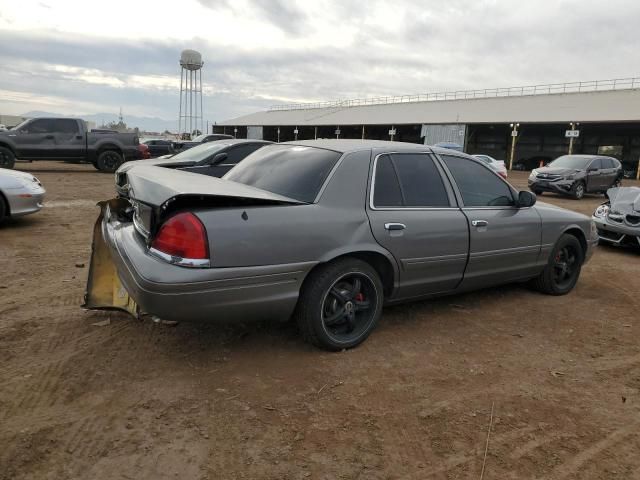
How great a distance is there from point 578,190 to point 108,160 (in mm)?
16831

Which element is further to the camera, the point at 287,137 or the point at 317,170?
the point at 287,137

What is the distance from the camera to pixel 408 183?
3918mm

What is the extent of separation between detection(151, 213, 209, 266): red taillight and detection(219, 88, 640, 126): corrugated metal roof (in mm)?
33810

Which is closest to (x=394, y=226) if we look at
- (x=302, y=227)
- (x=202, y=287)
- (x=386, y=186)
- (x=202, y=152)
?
(x=386, y=186)

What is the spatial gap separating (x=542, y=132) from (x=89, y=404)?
4687 cm

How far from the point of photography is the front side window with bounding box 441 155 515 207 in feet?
14.0

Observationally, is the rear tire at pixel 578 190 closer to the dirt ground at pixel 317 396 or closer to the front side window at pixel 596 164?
the front side window at pixel 596 164

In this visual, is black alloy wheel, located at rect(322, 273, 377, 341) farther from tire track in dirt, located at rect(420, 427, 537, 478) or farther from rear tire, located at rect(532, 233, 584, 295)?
rear tire, located at rect(532, 233, 584, 295)

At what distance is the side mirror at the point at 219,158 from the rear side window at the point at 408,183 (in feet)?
18.4

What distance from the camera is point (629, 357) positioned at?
3.73 metres

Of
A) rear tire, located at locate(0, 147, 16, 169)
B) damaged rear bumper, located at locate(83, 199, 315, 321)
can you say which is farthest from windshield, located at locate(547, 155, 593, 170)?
rear tire, located at locate(0, 147, 16, 169)

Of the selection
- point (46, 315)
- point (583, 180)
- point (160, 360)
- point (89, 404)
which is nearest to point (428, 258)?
point (160, 360)

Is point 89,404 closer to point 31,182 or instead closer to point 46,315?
point 46,315

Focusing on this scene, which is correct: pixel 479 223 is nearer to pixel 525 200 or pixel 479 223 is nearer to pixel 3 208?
pixel 525 200
